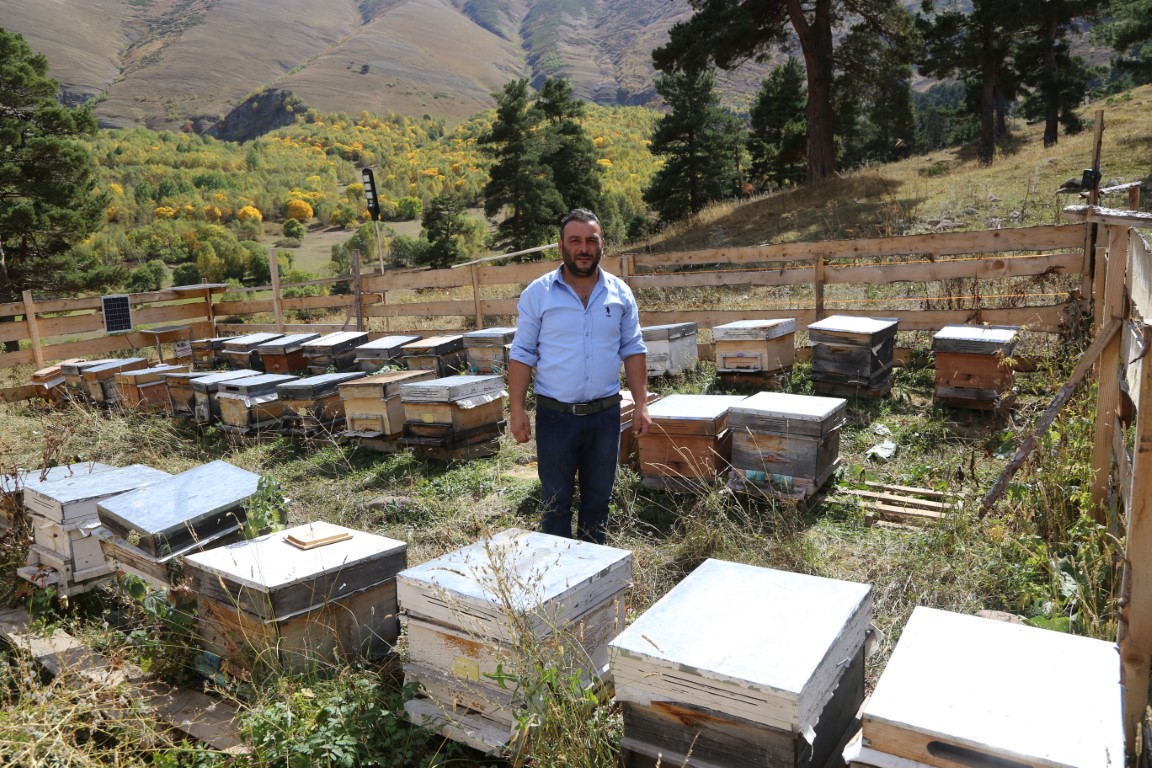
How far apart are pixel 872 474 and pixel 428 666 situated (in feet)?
13.7

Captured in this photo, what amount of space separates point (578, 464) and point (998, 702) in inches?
114

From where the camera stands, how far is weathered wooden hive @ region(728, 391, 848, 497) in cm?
499

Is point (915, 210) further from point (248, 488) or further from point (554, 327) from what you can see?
point (248, 488)

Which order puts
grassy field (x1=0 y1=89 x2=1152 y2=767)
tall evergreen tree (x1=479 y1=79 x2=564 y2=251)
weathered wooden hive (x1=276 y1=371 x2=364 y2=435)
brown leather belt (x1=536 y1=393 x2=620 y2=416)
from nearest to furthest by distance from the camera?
grassy field (x1=0 y1=89 x2=1152 y2=767), brown leather belt (x1=536 y1=393 x2=620 y2=416), weathered wooden hive (x1=276 y1=371 x2=364 y2=435), tall evergreen tree (x1=479 y1=79 x2=564 y2=251)

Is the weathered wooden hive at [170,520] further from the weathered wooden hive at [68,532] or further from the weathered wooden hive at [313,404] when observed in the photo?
the weathered wooden hive at [313,404]

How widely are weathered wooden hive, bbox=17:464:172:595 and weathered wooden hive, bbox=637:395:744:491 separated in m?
3.43

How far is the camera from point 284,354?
33.7 feet

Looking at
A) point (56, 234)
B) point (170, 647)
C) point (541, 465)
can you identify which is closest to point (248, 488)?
point (170, 647)

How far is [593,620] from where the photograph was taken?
2916mm

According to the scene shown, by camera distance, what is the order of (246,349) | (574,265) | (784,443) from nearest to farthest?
(574,265), (784,443), (246,349)

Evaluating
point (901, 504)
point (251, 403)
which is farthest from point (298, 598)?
point (251, 403)

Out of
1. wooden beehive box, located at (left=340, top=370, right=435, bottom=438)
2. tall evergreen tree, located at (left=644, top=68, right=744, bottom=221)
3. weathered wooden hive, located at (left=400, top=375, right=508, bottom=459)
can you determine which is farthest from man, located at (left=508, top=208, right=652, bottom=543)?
tall evergreen tree, located at (left=644, top=68, right=744, bottom=221)

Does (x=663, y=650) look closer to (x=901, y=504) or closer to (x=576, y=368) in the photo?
(x=576, y=368)

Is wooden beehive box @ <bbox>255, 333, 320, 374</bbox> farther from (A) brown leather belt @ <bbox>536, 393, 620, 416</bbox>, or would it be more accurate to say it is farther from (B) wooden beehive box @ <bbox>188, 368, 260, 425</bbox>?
(A) brown leather belt @ <bbox>536, 393, 620, 416</bbox>
